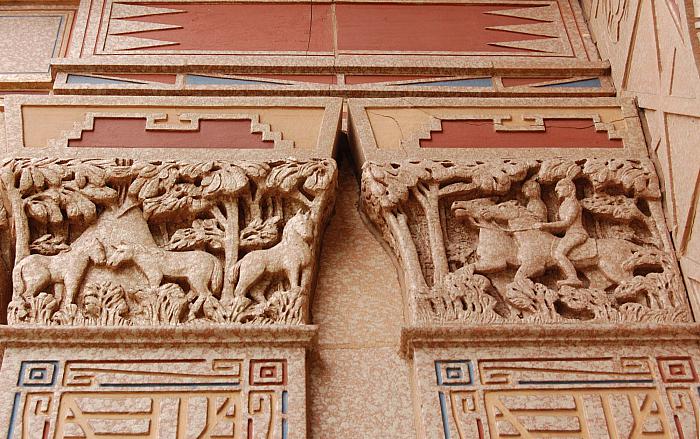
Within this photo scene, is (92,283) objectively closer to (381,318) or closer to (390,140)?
(381,318)

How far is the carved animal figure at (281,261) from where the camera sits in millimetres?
3031

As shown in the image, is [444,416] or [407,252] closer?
[444,416]

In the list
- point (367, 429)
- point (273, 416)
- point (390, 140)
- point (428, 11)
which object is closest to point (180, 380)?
point (273, 416)

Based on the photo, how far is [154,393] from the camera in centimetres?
278

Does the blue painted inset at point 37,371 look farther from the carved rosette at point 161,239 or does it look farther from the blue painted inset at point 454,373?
the blue painted inset at point 454,373

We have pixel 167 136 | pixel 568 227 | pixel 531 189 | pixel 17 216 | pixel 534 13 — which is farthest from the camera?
pixel 534 13

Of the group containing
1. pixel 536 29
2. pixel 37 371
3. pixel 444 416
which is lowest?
pixel 444 416

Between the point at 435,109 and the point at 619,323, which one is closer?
the point at 619,323

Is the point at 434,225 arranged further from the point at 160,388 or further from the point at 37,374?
the point at 37,374

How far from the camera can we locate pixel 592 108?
3.71 m

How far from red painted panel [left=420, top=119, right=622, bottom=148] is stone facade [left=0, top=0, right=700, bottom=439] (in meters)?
0.01

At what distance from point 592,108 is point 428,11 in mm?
1054

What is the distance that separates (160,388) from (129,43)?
191cm

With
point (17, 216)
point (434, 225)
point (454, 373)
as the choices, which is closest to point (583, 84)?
point (434, 225)
